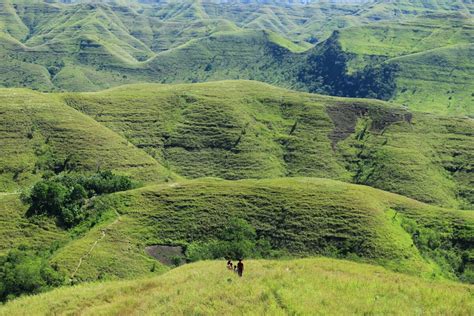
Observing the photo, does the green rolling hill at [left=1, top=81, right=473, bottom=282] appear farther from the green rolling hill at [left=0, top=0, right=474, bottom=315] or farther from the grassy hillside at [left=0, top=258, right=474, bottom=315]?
the grassy hillside at [left=0, top=258, right=474, bottom=315]

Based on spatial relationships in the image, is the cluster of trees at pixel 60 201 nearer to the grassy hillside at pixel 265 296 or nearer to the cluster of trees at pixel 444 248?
the grassy hillside at pixel 265 296

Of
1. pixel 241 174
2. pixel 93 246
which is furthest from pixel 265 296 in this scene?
pixel 241 174

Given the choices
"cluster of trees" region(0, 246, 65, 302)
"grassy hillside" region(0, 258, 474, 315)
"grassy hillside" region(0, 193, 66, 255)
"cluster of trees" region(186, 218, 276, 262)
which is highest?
"grassy hillside" region(0, 258, 474, 315)

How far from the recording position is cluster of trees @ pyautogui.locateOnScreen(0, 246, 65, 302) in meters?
71.5

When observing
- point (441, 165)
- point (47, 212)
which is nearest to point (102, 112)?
point (47, 212)

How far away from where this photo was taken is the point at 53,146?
5994 inches

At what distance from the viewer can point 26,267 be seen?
7375cm

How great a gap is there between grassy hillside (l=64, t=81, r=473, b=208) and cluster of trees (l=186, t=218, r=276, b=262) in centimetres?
7023

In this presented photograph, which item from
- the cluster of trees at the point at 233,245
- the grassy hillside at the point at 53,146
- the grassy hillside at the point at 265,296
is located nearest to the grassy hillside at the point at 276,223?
the cluster of trees at the point at 233,245

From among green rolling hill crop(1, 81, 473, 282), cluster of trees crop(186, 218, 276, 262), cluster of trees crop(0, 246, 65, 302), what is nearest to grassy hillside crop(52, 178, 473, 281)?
green rolling hill crop(1, 81, 473, 282)

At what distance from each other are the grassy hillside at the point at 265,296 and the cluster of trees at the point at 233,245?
140 feet

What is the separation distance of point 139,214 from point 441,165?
124 metres

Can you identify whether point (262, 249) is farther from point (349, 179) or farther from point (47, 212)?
point (349, 179)

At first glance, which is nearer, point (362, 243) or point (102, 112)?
point (362, 243)
